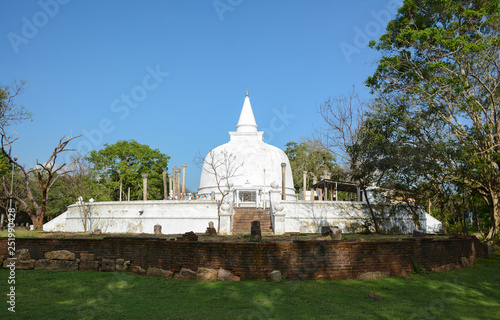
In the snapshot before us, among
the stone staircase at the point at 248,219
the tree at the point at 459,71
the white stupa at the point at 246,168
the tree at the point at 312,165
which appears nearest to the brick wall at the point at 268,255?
the tree at the point at 459,71

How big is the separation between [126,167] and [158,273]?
3230cm

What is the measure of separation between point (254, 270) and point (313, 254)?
129 cm

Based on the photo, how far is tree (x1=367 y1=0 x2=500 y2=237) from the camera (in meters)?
15.7

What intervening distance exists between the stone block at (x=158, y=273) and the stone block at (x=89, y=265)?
1.47m

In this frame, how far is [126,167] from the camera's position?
3991 cm

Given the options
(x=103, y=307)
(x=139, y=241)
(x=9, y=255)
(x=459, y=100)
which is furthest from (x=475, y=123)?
(x=9, y=255)

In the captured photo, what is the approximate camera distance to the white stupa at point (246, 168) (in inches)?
1246

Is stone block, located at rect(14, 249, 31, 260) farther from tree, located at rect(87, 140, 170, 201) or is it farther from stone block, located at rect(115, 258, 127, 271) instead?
tree, located at rect(87, 140, 170, 201)

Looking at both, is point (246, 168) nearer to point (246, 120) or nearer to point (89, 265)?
point (246, 120)

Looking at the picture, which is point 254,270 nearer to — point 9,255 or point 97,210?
point 9,255

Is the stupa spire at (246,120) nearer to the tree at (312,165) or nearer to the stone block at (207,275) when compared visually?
the tree at (312,165)

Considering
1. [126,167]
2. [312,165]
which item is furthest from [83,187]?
[312,165]

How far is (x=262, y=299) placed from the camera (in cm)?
724

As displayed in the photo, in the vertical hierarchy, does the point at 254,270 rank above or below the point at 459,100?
below
